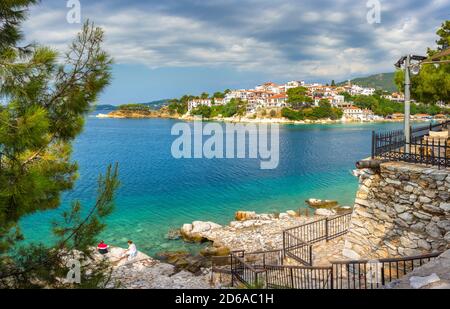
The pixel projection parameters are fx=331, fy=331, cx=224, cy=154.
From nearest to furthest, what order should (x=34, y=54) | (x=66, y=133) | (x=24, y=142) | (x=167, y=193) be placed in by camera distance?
(x=24, y=142) → (x=34, y=54) → (x=66, y=133) → (x=167, y=193)

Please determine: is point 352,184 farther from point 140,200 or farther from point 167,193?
point 140,200

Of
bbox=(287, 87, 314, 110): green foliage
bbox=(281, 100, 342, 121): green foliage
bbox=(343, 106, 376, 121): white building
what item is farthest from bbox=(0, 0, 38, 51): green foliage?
bbox=(343, 106, 376, 121): white building

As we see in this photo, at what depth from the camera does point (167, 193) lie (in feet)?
98.9

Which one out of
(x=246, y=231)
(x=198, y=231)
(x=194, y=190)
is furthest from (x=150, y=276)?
(x=194, y=190)

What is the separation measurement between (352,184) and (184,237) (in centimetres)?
1944

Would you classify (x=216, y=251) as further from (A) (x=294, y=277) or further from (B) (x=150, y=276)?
(A) (x=294, y=277)

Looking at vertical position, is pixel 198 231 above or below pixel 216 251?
above

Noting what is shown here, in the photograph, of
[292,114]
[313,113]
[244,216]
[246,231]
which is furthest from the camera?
[313,113]

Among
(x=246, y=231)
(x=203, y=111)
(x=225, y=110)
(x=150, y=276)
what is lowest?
(x=150, y=276)

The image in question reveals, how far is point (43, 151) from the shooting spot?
5887mm

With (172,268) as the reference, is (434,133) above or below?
above

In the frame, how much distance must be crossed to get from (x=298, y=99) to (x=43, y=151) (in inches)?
5052

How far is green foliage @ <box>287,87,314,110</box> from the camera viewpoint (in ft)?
420
